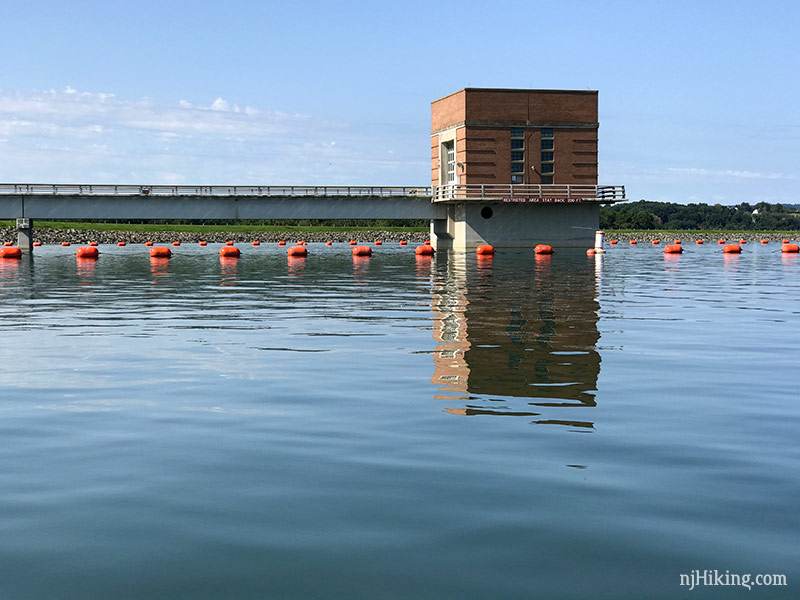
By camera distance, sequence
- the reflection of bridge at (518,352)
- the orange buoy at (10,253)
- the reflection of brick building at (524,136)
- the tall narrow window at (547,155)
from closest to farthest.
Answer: the reflection of bridge at (518,352) < the orange buoy at (10,253) < the reflection of brick building at (524,136) < the tall narrow window at (547,155)

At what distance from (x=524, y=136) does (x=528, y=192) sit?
5.29m

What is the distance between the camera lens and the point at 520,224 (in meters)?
92.2

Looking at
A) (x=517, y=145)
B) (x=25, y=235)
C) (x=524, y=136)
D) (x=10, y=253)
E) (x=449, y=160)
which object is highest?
(x=524, y=136)

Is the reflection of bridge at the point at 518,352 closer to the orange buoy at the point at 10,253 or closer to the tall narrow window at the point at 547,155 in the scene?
the orange buoy at the point at 10,253

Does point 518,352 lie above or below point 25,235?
below

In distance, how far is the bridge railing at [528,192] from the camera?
89938 millimetres

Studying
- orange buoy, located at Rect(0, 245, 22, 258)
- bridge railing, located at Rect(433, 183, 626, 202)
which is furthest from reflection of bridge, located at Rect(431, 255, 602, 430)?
bridge railing, located at Rect(433, 183, 626, 202)

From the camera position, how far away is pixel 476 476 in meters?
8.15

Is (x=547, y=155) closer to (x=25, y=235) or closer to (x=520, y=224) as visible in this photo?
(x=520, y=224)

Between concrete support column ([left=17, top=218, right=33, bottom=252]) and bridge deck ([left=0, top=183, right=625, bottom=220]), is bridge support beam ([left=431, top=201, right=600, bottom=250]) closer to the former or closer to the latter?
bridge deck ([left=0, top=183, right=625, bottom=220])

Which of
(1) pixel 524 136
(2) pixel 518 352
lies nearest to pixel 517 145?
(1) pixel 524 136

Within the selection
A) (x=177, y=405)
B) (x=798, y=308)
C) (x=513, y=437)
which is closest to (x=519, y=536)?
(x=513, y=437)

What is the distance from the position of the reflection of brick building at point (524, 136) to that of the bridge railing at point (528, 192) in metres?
0.73

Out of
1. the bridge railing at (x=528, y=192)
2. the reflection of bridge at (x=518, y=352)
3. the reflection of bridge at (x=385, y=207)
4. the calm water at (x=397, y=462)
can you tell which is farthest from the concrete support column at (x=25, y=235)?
the calm water at (x=397, y=462)
